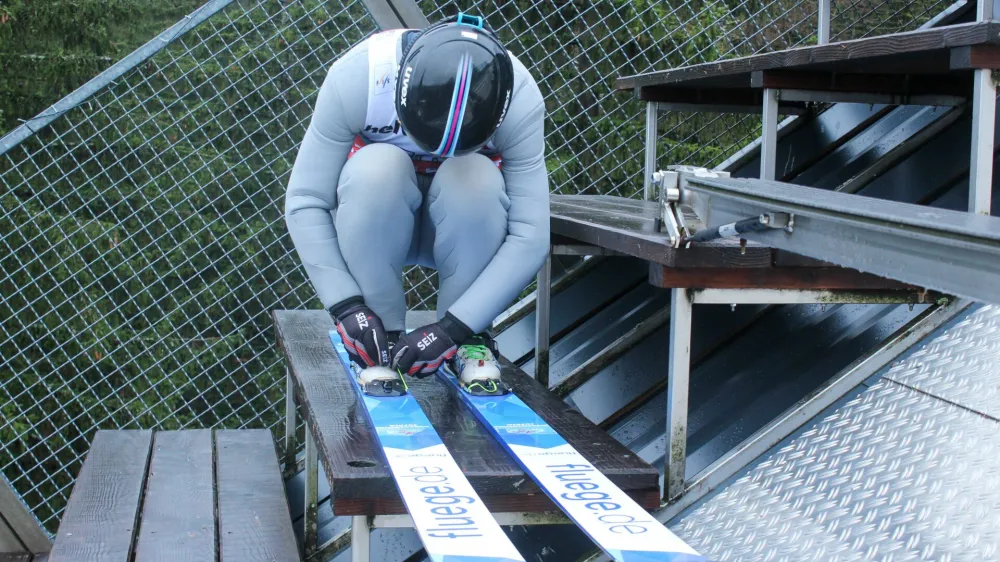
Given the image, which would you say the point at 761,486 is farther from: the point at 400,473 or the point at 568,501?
Answer: the point at 400,473

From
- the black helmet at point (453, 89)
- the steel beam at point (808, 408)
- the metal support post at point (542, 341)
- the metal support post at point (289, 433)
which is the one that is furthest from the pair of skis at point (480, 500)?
the metal support post at point (289, 433)

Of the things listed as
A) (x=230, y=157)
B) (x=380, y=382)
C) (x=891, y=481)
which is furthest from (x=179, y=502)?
(x=230, y=157)

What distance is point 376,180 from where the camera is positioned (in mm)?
2344

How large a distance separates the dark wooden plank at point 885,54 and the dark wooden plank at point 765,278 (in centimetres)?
48

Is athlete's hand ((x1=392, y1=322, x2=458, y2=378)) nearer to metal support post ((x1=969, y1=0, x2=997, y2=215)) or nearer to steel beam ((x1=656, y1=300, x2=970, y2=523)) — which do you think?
steel beam ((x1=656, y1=300, x2=970, y2=523))

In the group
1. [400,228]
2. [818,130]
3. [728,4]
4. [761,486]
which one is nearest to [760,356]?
[761,486]

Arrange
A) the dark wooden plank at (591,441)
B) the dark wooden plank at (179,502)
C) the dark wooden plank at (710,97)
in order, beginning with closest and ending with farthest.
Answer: the dark wooden plank at (591,441)
the dark wooden plank at (179,502)
the dark wooden plank at (710,97)

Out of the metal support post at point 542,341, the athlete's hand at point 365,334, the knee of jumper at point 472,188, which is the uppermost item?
the knee of jumper at point 472,188

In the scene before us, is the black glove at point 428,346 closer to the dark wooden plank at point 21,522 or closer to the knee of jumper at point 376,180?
the knee of jumper at point 376,180

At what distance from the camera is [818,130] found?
13.7 ft

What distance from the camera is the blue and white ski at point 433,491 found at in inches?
59.1

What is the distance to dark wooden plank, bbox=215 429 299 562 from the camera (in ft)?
8.50

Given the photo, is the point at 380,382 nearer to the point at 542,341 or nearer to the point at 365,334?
the point at 365,334

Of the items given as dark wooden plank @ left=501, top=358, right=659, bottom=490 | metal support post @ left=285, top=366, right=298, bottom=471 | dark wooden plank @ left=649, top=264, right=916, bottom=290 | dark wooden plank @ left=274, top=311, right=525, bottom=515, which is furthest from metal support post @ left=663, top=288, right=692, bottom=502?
metal support post @ left=285, top=366, right=298, bottom=471
